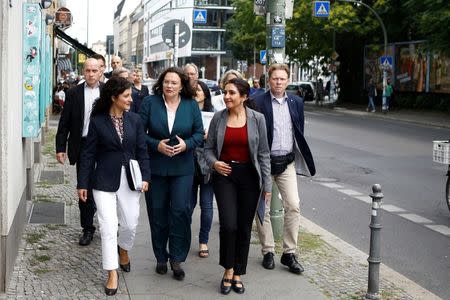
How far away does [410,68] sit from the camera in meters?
42.6

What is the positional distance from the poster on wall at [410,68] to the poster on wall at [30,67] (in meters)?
34.7

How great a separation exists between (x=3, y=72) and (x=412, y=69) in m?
38.8

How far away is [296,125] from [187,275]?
1695 millimetres

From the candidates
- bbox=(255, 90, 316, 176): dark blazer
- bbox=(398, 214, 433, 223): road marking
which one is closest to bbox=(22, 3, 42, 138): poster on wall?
bbox=(255, 90, 316, 176): dark blazer

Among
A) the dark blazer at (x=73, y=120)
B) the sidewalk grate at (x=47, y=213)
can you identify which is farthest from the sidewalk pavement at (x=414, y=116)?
the dark blazer at (x=73, y=120)

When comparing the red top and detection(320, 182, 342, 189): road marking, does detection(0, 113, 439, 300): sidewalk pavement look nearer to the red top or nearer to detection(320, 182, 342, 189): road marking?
the red top

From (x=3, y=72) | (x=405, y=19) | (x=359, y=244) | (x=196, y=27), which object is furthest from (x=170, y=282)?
(x=196, y=27)

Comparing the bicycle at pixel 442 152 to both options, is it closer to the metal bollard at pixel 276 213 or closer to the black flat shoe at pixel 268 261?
the metal bollard at pixel 276 213

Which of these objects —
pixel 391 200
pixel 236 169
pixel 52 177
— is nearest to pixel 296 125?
pixel 236 169

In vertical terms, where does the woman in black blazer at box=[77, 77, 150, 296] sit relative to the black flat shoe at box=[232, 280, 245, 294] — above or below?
above

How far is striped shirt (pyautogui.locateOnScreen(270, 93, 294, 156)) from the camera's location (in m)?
6.91

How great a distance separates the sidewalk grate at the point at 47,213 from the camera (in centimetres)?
885

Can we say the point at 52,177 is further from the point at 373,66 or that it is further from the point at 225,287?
the point at 373,66

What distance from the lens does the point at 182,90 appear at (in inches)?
→ 263
